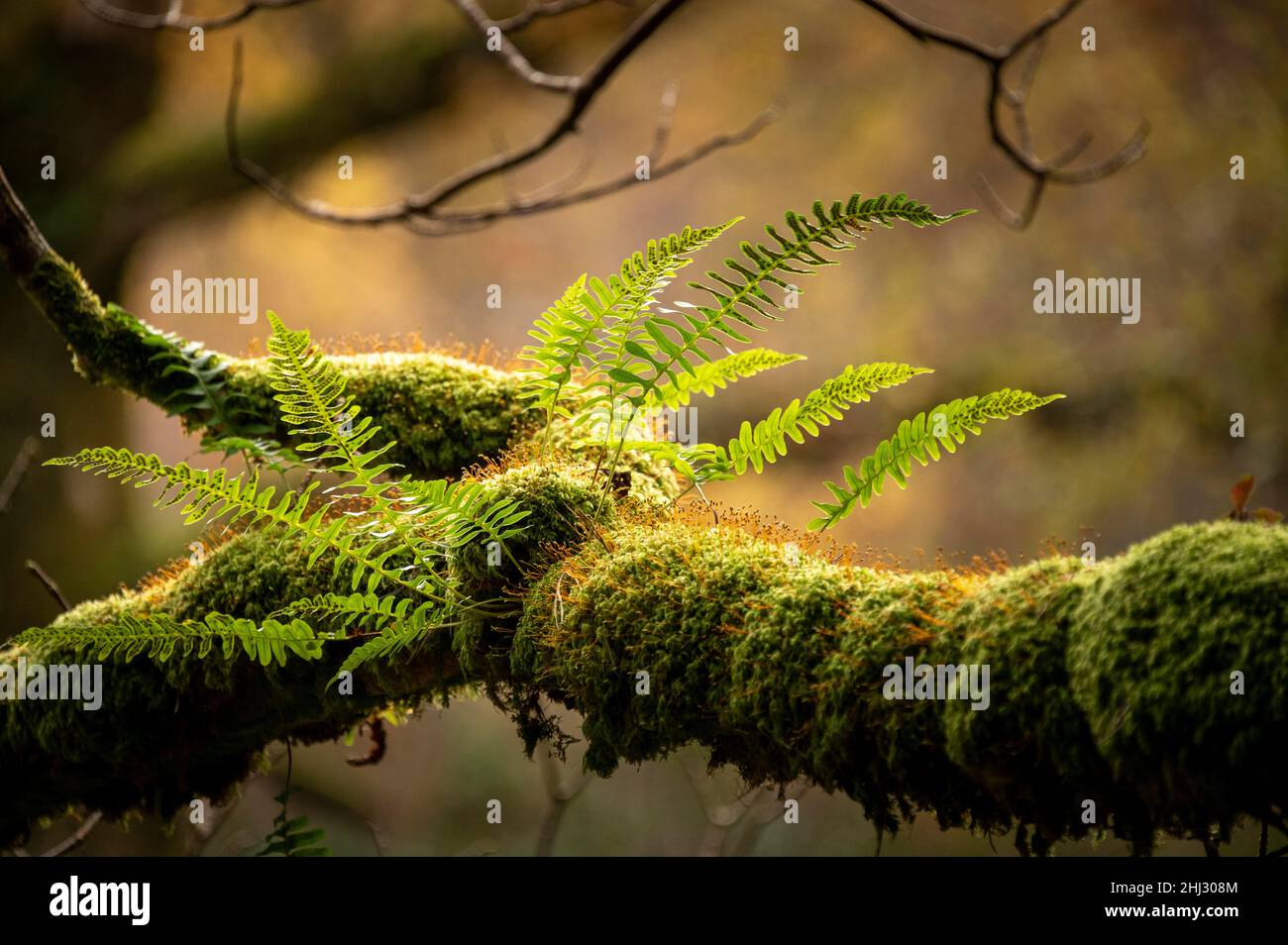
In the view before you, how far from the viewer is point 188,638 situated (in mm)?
2324

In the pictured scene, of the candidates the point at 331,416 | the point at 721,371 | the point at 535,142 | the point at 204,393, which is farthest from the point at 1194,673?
the point at 535,142

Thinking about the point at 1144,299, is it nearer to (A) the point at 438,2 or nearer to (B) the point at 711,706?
(A) the point at 438,2

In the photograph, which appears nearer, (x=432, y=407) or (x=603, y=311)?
(x=603, y=311)

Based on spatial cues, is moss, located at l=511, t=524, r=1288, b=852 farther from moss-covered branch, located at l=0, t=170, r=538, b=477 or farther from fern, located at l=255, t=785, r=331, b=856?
fern, located at l=255, t=785, r=331, b=856

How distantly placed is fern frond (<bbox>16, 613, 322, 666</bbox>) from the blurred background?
2.09 m

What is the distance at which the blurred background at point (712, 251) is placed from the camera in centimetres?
673

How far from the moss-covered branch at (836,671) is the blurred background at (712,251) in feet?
6.63

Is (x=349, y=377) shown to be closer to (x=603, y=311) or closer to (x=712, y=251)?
(x=603, y=311)

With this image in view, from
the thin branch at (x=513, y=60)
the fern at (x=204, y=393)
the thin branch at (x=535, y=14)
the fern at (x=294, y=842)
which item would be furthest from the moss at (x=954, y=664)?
the thin branch at (x=535, y=14)

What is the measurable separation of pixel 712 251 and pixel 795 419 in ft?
30.4

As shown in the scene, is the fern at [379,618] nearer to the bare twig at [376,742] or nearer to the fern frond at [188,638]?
the fern frond at [188,638]

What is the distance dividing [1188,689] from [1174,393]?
7.35 m

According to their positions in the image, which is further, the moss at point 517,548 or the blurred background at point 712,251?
the blurred background at point 712,251

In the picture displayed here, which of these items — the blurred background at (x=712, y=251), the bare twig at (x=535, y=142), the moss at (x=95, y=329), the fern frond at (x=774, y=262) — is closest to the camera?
the fern frond at (x=774, y=262)
